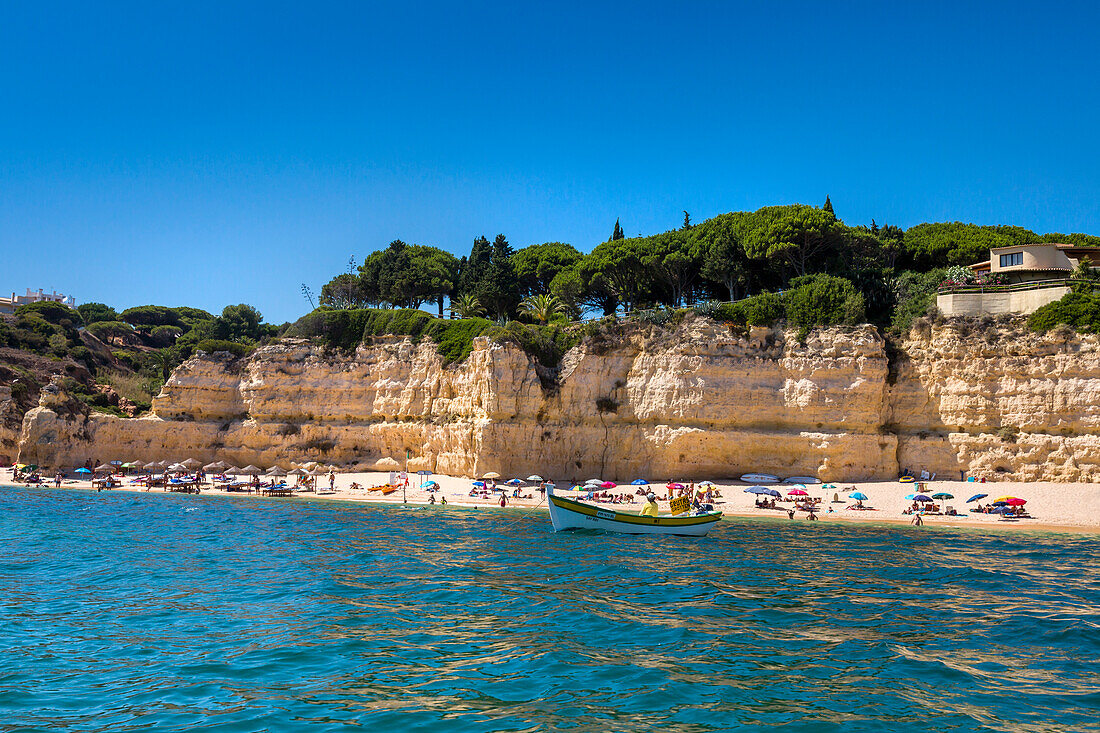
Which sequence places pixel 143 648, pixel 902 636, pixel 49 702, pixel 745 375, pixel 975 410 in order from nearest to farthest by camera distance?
pixel 49 702 < pixel 143 648 < pixel 902 636 < pixel 975 410 < pixel 745 375

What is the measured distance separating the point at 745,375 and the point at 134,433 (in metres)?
44.6

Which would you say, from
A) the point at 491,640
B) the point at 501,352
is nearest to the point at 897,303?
the point at 501,352

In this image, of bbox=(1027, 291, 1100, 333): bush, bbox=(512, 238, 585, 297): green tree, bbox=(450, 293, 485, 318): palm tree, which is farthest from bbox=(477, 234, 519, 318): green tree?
bbox=(1027, 291, 1100, 333): bush

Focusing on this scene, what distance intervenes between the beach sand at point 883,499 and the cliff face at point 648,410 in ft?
5.46

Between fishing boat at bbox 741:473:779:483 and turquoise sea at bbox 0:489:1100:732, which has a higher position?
fishing boat at bbox 741:473:779:483

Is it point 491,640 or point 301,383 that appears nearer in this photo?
point 491,640

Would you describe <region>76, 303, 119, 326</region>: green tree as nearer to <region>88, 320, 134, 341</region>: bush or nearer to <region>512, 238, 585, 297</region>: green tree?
<region>88, 320, 134, 341</region>: bush

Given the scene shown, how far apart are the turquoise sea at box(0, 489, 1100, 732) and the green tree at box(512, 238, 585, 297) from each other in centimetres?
4047

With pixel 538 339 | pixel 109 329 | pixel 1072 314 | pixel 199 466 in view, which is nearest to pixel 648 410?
pixel 538 339

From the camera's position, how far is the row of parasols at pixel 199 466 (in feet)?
161

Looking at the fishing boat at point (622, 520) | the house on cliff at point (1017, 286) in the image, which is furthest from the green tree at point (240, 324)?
the house on cliff at point (1017, 286)

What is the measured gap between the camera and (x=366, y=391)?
169 ft

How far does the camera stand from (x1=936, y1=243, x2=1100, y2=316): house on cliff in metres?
40.9

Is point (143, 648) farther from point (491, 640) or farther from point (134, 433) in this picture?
point (134, 433)
